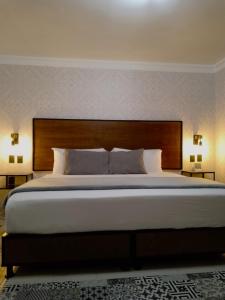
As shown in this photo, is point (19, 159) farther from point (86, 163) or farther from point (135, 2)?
point (135, 2)

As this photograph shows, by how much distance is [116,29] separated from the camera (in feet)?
11.0

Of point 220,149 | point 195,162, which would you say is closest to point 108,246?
point 195,162

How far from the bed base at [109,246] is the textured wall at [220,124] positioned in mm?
2559

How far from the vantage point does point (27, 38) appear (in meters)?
3.63

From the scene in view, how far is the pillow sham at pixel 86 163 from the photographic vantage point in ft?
12.2

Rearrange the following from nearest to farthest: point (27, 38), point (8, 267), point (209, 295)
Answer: point (209, 295) < point (8, 267) < point (27, 38)

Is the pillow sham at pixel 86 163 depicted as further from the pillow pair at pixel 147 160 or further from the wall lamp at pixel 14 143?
the wall lamp at pixel 14 143

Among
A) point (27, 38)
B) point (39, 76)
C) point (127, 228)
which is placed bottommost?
point (127, 228)

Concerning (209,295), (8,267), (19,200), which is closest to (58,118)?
(19,200)

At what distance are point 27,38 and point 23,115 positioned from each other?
1271mm

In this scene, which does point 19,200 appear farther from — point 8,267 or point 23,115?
point 23,115

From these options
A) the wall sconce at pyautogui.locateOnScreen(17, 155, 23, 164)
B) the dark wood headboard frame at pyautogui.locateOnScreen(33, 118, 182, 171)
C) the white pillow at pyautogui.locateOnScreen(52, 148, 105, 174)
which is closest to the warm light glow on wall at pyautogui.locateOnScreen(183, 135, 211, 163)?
the dark wood headboard frame at pyautogui.locateOnScreen(33, 118, 182, 171)

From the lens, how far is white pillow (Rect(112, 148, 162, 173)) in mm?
4191

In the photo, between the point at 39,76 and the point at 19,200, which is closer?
the point at 19,200
